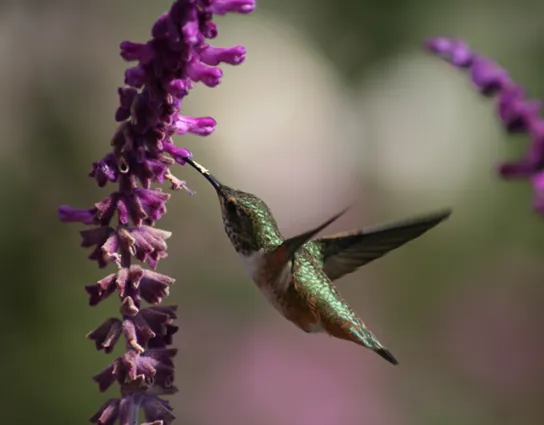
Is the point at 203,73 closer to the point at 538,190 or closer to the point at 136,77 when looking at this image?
the point at 136,77

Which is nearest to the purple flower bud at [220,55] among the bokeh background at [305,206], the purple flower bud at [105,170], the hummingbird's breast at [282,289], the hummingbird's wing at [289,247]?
the purple flower bud at [105,170]

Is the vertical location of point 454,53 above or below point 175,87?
above

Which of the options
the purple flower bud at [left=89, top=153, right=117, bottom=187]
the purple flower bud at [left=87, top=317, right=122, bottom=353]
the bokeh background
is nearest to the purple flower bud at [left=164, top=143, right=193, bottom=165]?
the purple flower bud at [left=89, top=153, right=117, bottom=187]

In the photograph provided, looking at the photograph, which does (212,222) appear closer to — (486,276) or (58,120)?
(58,120)

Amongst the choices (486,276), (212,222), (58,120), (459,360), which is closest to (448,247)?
(486,276)

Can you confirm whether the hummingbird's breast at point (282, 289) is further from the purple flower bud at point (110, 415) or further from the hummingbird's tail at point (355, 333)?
the purple flower bud at point (110, 415)

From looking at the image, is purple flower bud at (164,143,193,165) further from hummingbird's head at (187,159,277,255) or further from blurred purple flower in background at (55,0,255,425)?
hummingbird's head at (187,159,277,255)

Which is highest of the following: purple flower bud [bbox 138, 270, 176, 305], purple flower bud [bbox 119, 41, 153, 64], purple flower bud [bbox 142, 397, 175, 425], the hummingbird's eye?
purple flower bud [bbox 119, 41, 153, 64]

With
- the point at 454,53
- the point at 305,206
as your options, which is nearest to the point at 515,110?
the point at 454,53
